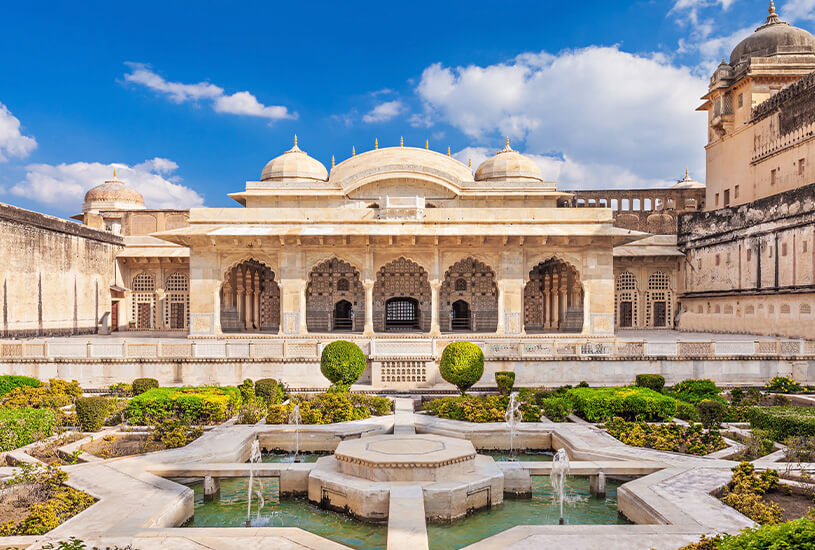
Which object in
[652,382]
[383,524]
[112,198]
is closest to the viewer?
[383,524]

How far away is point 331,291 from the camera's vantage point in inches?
928

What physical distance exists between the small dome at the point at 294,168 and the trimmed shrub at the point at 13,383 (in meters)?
15.1

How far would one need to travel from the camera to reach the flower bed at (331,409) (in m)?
10.3

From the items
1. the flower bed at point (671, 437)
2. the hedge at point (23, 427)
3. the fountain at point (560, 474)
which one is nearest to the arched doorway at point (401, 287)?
the flower bed at point (671, 437)

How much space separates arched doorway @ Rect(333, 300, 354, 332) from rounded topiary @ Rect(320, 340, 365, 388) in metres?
11.1

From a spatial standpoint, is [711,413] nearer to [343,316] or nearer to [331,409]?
[331,409]

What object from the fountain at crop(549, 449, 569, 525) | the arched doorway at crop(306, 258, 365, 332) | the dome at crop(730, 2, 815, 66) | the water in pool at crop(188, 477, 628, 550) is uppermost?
the dome at crop(730, 2, 815, 66)

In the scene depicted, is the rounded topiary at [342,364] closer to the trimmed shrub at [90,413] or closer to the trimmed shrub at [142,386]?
the trimmed shrub at [142,386]

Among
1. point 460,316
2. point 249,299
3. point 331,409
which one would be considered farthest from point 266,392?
point 460,316

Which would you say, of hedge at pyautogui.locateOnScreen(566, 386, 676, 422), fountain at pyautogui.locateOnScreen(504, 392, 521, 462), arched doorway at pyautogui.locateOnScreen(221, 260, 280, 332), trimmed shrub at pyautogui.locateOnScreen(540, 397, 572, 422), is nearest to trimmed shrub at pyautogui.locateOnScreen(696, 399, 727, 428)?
hedge at pyautogui.locateOnScreen(566, 386, 676, 422)

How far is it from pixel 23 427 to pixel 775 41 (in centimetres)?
3106

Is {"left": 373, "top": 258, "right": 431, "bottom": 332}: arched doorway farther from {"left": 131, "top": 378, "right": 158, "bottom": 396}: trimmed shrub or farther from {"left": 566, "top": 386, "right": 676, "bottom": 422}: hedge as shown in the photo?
{"left": 566, "top": 386, "right": 676, "bottom": 422}: hedge

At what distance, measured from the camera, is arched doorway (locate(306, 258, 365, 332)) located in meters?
23.4

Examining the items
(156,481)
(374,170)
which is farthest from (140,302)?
(156,481)
